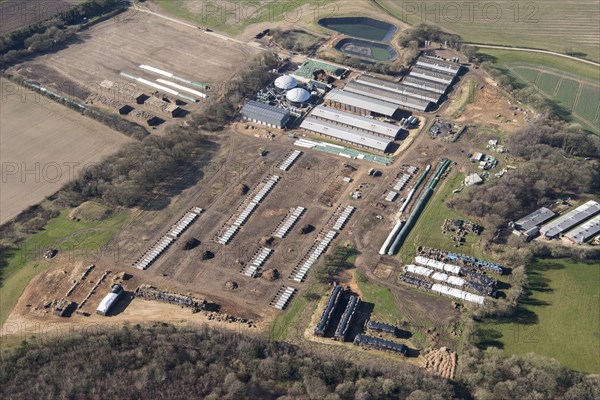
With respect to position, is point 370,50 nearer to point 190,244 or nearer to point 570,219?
point 570,219

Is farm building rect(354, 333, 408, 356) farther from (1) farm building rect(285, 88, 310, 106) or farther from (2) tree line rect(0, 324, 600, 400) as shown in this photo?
(1) farm building rect(285, 88, 310, 106)

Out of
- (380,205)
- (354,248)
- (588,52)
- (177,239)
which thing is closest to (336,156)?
(380,205)

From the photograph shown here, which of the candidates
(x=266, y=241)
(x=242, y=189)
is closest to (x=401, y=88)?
(x=242, y=189)

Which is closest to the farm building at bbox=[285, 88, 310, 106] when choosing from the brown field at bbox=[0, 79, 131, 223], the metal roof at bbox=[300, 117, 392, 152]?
the metal roof at bbox=[300, 117, 392, 152]

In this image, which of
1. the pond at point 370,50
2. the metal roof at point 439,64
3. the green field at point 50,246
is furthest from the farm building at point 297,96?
the green field at point 50,246

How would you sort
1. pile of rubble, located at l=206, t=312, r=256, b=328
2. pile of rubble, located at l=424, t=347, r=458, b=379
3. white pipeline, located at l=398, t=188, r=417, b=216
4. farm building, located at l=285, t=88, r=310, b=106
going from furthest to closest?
farm building, located at l=285, t=88, r=310, b=106
white pipeline, located at l=398, t=188, r=417, b=216
pile of rubble, located at l=206, t=312, r=256, b=328
pile of rubble, located at l=424, t=347, r=458, b=379

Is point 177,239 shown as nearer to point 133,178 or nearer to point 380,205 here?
point 133,178
